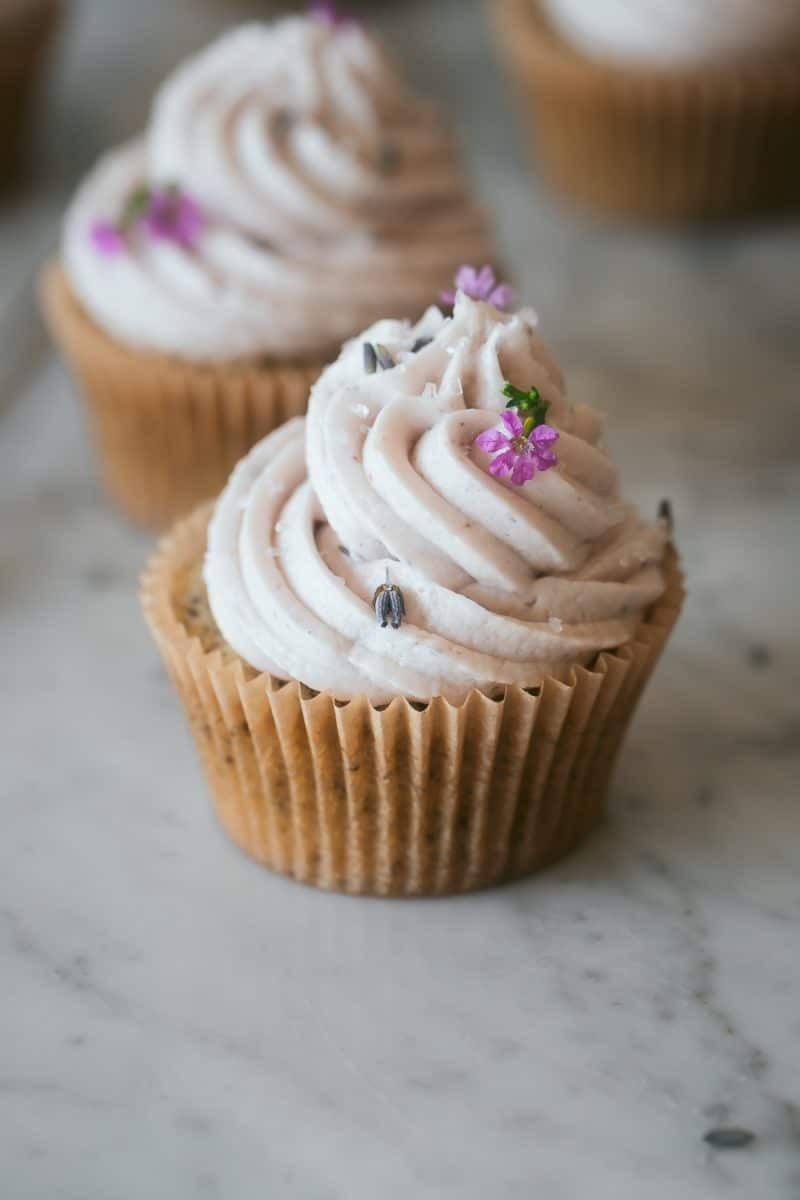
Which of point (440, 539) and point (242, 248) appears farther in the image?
point (242, 248)

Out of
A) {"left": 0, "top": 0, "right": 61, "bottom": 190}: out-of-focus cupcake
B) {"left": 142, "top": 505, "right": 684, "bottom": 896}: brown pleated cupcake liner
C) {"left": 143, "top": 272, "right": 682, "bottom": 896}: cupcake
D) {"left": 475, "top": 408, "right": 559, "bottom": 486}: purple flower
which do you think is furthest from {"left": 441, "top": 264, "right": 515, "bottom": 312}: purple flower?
{"left": 0, "top": 0, "right": 61, "bottom": 190}: out-of-focus cupcake

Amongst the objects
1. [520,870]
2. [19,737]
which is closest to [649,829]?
[520,870]

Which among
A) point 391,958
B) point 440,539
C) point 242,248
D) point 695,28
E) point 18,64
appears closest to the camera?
point 440,539

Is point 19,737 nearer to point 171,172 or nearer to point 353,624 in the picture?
point 353,624

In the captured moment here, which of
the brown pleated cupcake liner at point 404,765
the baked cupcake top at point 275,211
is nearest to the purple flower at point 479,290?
the brown pleated cupcake liner at point 404,765

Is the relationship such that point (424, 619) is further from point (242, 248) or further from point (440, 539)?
point (242, 248)

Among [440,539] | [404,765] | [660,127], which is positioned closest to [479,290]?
[440,539]
